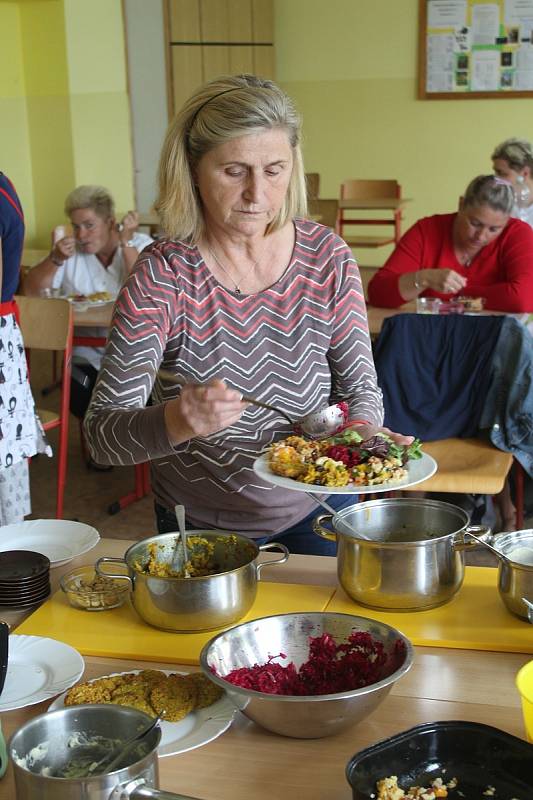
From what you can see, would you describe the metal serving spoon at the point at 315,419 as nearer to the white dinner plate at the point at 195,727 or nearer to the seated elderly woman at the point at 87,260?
the white dinner plate at the point at 195,727

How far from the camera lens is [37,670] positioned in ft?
4.30

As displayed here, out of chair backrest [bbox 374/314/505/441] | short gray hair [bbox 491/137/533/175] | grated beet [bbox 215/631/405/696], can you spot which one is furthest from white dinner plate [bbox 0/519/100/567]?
short gray hair [bbox 491/137/533/175]

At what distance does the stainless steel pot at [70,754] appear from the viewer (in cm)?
91

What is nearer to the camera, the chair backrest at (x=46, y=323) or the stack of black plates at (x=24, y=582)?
the stack of black plates at (x=24, y=582)

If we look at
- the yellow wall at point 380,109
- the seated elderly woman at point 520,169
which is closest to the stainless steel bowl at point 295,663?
the seated elderly woman at point 520,169

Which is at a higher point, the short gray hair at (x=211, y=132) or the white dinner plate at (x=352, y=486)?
the short gray hair at (x=211, y=132)

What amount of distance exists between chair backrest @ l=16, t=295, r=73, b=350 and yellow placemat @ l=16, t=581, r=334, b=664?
2201mm

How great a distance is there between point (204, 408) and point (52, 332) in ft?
7.83

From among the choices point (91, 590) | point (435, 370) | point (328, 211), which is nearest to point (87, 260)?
point (435, 370)

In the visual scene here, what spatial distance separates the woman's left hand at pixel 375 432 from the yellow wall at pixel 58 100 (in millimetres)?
6047

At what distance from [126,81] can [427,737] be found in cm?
732

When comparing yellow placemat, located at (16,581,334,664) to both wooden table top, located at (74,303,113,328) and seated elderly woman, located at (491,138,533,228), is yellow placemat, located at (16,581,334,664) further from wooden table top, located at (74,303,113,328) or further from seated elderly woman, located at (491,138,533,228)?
seated elderly woman, located at (491,138,533,228)

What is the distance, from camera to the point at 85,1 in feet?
23.4

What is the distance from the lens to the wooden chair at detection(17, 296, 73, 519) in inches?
145
